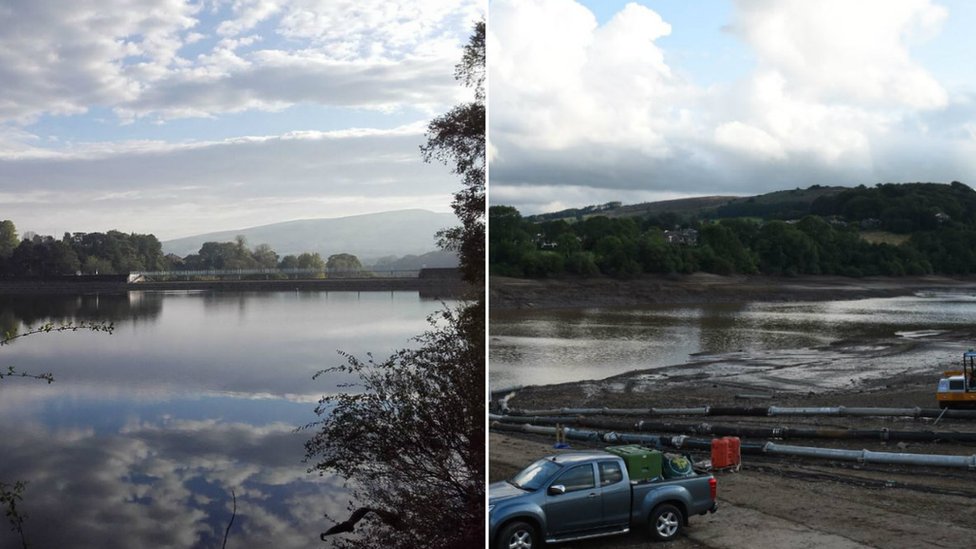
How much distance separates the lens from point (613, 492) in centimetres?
397

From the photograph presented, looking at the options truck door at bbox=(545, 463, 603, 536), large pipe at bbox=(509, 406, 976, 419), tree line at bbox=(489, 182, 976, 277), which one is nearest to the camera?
truck door at bbox=(545, 463, 603, 536)

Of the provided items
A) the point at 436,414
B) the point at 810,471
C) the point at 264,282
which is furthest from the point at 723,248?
the point at 436,414

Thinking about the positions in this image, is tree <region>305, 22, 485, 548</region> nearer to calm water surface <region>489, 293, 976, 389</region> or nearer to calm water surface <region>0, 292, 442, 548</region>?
calm water surface <region>0, 292, 442, 548</region>

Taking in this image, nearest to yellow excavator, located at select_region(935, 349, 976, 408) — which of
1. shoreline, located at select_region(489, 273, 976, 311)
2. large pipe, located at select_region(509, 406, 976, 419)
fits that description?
large pipe, located at select_region(509, 406, 976, 419)

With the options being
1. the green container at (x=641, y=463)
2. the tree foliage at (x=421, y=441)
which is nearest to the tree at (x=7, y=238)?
the tree foliage at (x=421, y=441)

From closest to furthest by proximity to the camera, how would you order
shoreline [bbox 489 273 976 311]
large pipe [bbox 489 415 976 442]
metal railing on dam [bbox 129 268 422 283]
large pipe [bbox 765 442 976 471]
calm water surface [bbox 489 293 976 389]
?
1. metal railing on dam [bbox 129 268 422 283]
2. large pipe [bbox 765 442 976 471]
3. large pipe [bbox 489 415 976 442]
4. calm water surface [bbox 489 293 976 389]
5. shoreline [bbox 489 273 976 311]

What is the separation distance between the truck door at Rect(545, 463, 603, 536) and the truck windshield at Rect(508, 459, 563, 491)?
1.8 inches

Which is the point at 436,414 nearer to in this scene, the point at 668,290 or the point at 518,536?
the point at 518,536

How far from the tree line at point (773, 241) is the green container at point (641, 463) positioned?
10.2m

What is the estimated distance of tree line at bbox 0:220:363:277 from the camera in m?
3.49

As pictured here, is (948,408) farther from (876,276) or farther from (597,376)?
(597,376)

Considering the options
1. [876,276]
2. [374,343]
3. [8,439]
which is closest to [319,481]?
[374,343]

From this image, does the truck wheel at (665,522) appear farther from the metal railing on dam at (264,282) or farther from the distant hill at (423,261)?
the distant hill at (423,261)

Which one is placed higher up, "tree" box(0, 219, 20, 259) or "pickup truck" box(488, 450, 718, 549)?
"tree" box(0, 219, 20, 259)
